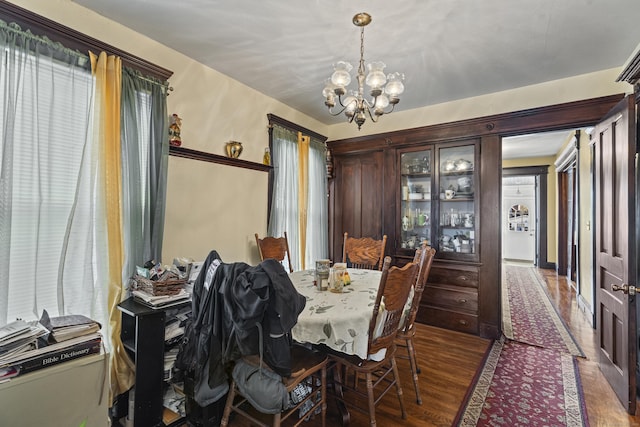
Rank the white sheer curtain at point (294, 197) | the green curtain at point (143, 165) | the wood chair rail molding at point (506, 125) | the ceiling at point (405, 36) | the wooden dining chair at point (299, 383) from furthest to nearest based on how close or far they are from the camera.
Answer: the white sheer curtain at point (294, 197)
the wood chair rail molding at point (506, 125)
the green curtain at point (143, 165)
the ceiling at point (405, 36)
the wooden dining chair at point (299, 383)

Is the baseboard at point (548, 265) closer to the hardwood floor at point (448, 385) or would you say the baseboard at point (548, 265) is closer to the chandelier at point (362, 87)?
the hardwood floor at point (448, 385)

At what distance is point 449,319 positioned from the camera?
3.47 m

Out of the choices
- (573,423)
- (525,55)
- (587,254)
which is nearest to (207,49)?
(525,55)

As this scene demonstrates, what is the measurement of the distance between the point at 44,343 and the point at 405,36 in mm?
2944

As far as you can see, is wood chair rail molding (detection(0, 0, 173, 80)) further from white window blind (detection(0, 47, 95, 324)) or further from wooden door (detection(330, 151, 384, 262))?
wooden door (detection(330, 151, 384, 262))

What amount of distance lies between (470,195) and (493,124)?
32.1 inches

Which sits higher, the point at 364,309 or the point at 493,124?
the point at 493,124

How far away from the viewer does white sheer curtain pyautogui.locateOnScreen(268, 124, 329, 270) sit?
347 centimetres

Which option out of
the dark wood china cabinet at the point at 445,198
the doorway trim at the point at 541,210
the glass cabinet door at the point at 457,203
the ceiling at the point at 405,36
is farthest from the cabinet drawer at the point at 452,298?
the doorway trim at the point at 541,210

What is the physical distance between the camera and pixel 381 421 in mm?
1879

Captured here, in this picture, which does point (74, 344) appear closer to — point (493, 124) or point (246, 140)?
point (246, 140)

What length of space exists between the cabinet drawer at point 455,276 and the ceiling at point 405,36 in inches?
81.0

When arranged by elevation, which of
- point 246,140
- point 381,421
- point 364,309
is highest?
point 246,140

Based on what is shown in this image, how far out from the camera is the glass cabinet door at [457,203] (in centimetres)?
348
